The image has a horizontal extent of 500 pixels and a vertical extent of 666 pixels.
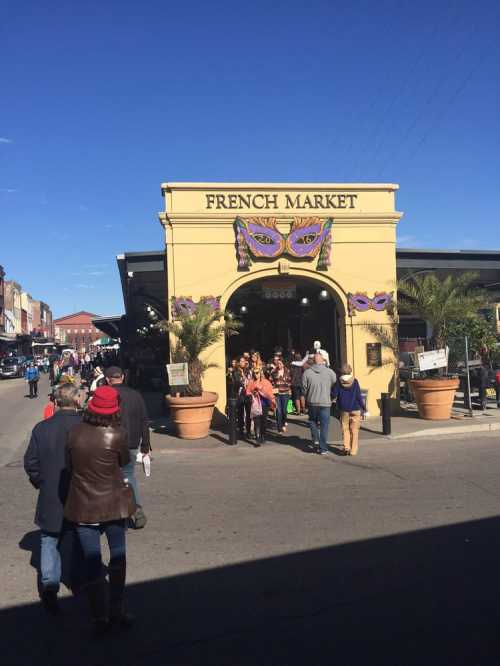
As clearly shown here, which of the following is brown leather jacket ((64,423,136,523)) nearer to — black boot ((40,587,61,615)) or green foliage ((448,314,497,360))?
black boot ((40,587,61,615))

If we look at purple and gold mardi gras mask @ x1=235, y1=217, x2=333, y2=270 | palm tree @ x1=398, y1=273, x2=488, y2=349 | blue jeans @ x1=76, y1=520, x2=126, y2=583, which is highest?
purple and gold mardi gras mask @ x1=235, y1=217, x2=333, y2=270

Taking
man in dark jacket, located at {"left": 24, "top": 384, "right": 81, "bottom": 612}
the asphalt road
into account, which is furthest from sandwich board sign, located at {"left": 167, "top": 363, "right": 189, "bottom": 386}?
man in dark jacket, located at {"left": 24, "top": 384, "right": 81, "bottom": 612}

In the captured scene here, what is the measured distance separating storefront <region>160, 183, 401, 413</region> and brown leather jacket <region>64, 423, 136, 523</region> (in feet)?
30.1

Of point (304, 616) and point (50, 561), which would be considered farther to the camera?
point (50, 561)

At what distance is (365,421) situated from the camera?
12695mm

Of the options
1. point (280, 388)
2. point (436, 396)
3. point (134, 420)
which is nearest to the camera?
point (134, 420)

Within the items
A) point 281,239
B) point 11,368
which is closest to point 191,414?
point 281,239

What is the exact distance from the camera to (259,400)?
10.2 meters

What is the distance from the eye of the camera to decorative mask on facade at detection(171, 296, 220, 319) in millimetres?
12773

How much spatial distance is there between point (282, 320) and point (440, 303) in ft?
26.7

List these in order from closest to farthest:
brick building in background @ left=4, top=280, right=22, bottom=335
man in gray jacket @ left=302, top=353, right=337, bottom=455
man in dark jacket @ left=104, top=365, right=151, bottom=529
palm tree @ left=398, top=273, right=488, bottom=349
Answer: man in dark jacket @ left=104, top=365, right=151, bottom=529, man in gray jacket @ left=302, top=353, right=337, bottom=455, palm tree @ left=398, top=273, right=488, bottom=349, brick building in background @ left=4, top=280, right=22, bottom=335

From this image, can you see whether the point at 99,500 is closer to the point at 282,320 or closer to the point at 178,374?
the point at 178,374

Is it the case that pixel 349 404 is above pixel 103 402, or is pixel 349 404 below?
below

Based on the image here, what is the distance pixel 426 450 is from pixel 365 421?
126 inches
